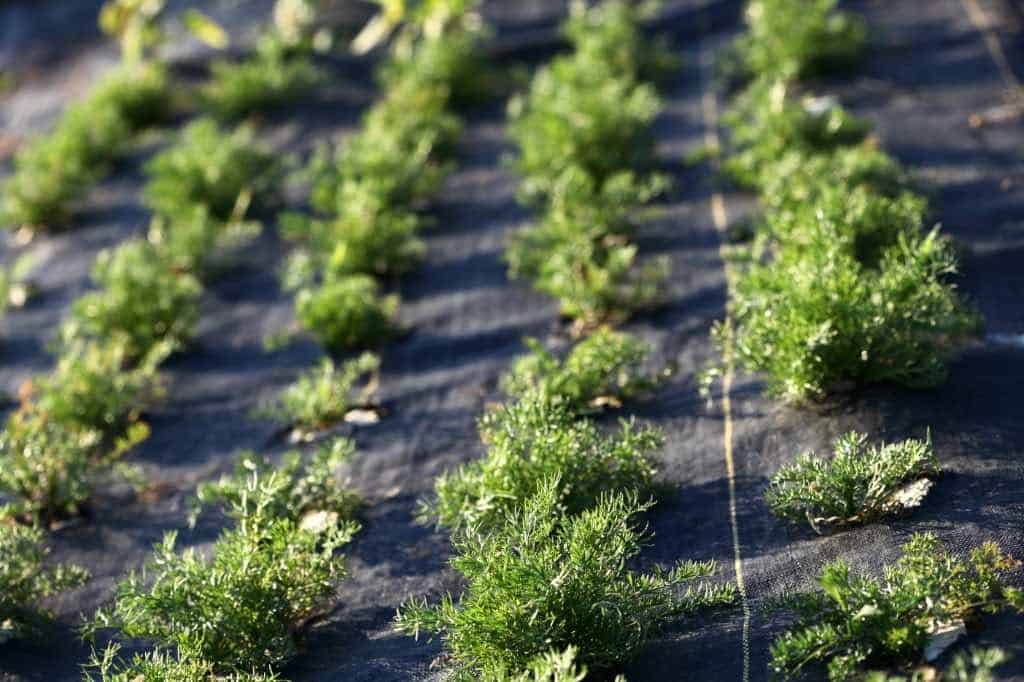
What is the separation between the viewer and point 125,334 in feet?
16.0

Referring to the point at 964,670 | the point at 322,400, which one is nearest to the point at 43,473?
the point at 322,400

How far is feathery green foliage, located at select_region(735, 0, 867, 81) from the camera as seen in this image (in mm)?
5840

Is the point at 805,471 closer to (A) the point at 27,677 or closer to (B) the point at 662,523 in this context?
(B) the point at 662,523

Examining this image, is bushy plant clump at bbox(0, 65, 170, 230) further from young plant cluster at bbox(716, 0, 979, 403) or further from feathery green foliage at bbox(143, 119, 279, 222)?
young plant cluster at bbox(716, 0, 979, 403)

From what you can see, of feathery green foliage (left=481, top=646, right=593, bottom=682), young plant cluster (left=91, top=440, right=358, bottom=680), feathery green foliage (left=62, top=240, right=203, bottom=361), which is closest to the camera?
feathery green foliage (left=481, top=646, right=593, bottom=682)

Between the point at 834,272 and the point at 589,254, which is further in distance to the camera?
the point at 589,254

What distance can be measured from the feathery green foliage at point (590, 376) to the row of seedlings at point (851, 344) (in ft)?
1.07

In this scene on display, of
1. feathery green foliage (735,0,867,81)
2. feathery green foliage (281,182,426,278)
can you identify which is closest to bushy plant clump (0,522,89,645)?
feathery green foliage (281,182,426,278)

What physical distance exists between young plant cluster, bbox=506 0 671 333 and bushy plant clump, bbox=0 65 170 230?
2.50 meters

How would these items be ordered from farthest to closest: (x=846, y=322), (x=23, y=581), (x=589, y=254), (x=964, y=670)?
1. (x=589, y=254)
2. (x=23, y=581)
3. (x=846, y=322)
4. (x=964, y=670)

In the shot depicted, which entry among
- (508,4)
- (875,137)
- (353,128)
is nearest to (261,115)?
(353,128)

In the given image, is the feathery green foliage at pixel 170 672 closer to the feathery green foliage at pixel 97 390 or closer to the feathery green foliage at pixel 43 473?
the feathery green foliage at pixel 43 473

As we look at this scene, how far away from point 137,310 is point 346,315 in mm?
997

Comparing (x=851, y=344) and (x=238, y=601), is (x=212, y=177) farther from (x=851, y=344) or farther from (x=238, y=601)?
(x=851, y=344)
